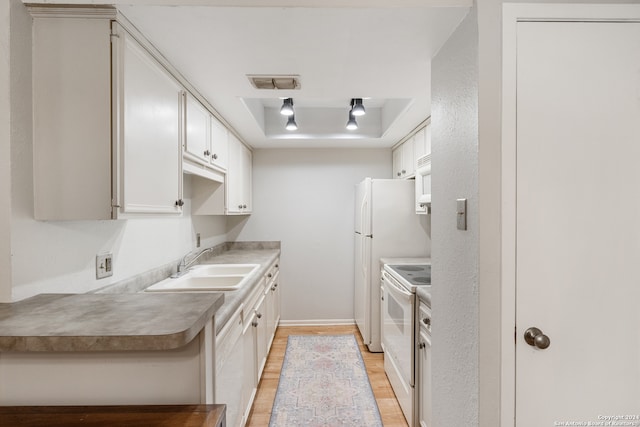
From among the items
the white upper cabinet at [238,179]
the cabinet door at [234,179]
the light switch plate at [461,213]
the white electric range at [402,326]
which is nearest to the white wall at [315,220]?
the white upper cabinet at [238,179]

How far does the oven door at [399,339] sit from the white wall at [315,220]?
3.71 ft

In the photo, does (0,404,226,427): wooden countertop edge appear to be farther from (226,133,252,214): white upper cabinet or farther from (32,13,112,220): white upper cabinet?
(226,133,252,214): white upper cabinet

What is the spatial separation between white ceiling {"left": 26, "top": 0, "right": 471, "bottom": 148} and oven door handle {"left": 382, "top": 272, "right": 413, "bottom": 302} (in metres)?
1.30

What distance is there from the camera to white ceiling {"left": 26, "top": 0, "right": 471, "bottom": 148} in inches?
45.4

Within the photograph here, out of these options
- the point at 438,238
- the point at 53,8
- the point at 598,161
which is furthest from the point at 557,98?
the point at 53,8

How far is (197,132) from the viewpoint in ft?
6.25

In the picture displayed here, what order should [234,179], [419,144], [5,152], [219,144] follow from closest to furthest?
1. [5,152]
2. [219,144]
3. [419,144]
4. [234,179]

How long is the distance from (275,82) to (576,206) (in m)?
1.56

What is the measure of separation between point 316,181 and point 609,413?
10.1ft

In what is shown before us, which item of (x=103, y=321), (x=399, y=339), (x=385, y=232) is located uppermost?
(x=385, y=232)

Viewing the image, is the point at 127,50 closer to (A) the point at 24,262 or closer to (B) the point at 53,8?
(B) the point at 53,8

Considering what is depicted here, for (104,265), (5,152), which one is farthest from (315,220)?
(5,152)

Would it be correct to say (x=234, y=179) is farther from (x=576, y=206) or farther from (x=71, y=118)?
(x=576, y=206)

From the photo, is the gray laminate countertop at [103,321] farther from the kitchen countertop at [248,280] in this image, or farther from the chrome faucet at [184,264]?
the chrome faucet at [184,264]
